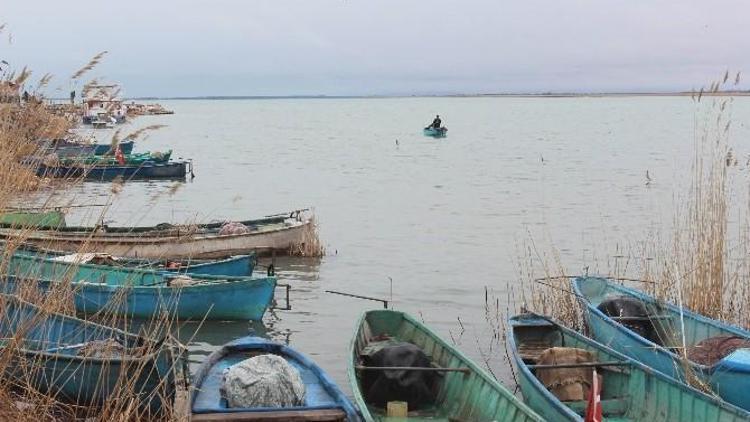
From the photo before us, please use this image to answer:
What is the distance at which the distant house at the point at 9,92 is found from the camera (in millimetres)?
6846

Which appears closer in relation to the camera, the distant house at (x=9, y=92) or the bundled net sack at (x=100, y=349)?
the distant house at (x=9, y=92)

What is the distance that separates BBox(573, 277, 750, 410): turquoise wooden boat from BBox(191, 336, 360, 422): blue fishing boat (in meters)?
3.49

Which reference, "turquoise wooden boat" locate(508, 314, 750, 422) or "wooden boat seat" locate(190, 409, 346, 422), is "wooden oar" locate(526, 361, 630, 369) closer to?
"turquoise wooden boat" locate(508, 314, 750, 422)

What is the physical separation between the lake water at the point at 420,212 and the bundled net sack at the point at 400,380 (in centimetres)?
240

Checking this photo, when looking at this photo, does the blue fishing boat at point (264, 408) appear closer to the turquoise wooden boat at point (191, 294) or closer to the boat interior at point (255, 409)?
the boat interior at point (255, 409)

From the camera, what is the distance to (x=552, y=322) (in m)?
10.6

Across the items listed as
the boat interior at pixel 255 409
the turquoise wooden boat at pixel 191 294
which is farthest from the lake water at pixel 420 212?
the boat interior at pixel 255 409

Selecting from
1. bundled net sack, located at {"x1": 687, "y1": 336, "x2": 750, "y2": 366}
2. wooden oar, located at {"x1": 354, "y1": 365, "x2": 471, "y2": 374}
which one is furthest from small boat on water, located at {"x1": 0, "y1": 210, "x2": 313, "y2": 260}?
bundled net sack, located at {"x1": 687, "y1": 336, "x2": 750, "y2": 366}

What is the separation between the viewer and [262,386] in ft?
23.6

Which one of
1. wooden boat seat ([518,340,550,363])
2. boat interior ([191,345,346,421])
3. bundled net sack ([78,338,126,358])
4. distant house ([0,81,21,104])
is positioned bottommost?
wooden boat seat ([518,340,550,363])

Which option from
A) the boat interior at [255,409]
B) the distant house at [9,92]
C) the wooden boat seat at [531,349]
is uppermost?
the distant house at [9,92]

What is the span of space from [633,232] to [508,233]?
3569 mm

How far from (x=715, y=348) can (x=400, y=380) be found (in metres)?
3.45

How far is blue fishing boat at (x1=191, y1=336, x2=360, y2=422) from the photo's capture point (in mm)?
6895
